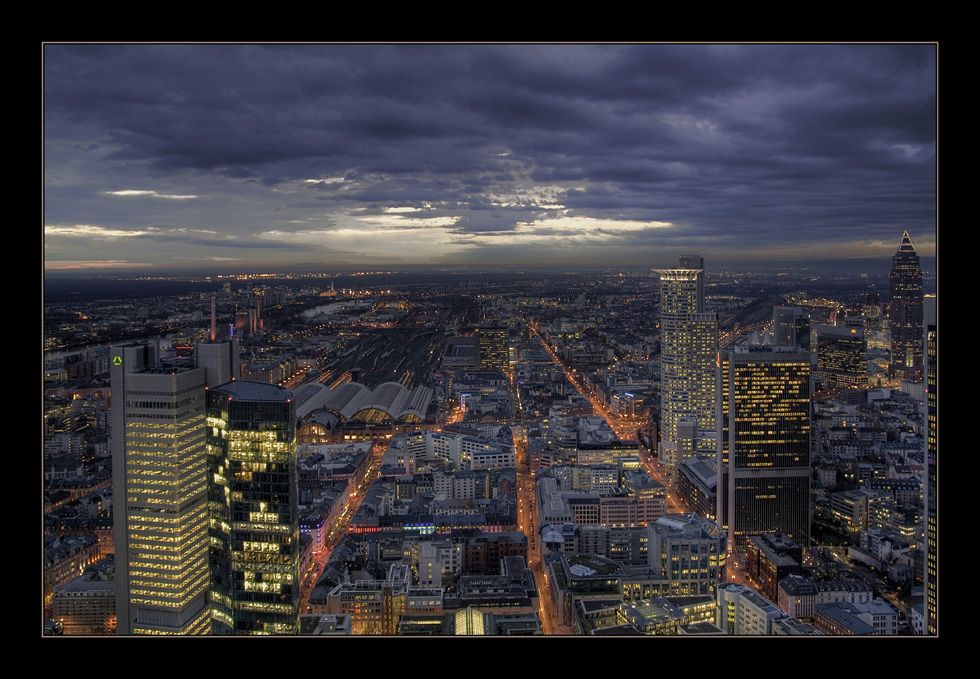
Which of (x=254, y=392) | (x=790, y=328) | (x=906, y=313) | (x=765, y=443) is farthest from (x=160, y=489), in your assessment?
(x=790, y=328)

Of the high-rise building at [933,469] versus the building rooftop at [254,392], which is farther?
the building rooftop at [254,392]

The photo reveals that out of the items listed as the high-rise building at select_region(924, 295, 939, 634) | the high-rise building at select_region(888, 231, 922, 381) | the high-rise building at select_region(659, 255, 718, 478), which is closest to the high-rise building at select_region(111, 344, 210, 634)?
the high-rise building at select_region(924, 295, 939, 634)

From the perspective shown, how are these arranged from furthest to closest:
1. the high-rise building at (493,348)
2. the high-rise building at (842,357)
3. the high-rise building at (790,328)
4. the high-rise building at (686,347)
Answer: the high-rise building at (493,348) < the high-rise building at (686,347) < the high-rise building at (842,357) < the high-rise building at (790,328)

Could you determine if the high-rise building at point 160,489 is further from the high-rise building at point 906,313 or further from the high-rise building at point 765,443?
the high-rise building at point 765,443

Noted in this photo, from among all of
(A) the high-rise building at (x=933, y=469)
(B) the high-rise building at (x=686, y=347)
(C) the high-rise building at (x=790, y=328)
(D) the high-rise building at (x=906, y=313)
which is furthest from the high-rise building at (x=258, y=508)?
(B) the high-rise building at (x=686, y=347)

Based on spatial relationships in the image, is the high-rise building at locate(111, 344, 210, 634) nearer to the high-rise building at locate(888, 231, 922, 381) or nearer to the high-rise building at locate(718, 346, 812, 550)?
the high-rise building at locate(888, 231, 922, 381)

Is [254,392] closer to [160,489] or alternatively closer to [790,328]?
[160,489]
